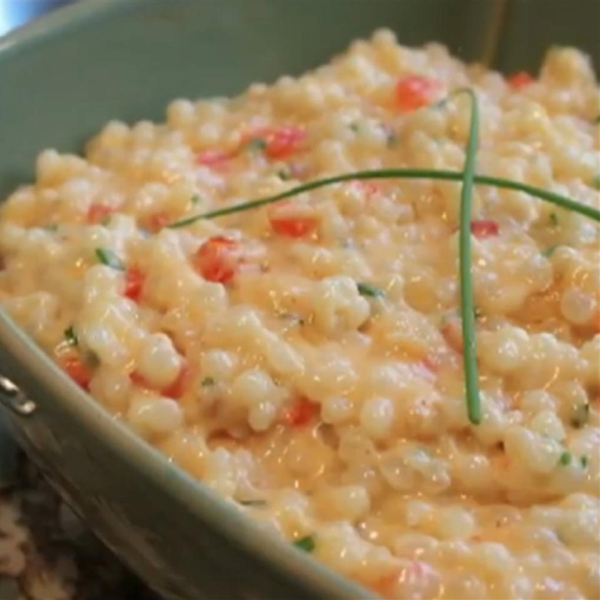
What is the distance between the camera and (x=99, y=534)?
1.08m

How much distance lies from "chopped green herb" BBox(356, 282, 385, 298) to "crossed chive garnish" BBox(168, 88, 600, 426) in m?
0.09

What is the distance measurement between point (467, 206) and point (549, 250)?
0.45ft

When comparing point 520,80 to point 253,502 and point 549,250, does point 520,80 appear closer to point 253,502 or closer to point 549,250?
point 549,250

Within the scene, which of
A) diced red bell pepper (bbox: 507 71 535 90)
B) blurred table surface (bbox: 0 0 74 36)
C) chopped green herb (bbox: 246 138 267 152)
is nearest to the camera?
chopped green herb (bbox: 246 138 267 152)

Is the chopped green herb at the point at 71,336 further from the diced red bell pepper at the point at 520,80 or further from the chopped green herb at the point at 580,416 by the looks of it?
the diced red bell pepper at the point at 520,80

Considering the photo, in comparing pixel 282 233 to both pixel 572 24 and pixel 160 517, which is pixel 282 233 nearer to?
pixel 160 517

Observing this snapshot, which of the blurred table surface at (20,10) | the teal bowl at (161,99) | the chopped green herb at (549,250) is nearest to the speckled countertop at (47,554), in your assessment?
the teal bowl at (161,99)

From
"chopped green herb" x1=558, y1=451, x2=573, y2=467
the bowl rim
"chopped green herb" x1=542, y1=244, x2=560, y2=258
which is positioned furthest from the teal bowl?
"chopped green herb" x1=542, y1=244, x2=560, y2=258

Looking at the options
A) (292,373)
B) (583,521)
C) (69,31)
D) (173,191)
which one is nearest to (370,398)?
(292,373)

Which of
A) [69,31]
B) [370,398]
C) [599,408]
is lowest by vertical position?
[599,408]

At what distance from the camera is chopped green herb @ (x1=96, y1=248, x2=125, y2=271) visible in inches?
49.9

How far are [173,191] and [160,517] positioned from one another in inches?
21.9

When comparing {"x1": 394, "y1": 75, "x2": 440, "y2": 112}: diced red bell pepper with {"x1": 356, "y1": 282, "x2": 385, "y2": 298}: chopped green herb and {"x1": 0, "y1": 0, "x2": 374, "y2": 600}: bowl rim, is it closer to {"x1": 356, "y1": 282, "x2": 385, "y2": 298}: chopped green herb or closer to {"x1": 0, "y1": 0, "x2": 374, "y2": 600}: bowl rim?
{"x1": 356, "y1": 282, "x2": 385, "y2": 298}: chopped green herb

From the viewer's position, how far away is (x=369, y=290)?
4.08 ft
